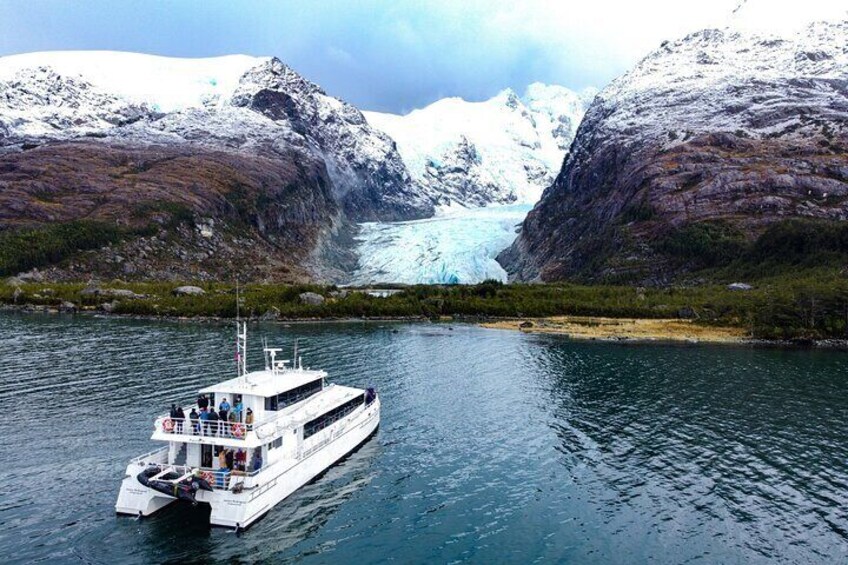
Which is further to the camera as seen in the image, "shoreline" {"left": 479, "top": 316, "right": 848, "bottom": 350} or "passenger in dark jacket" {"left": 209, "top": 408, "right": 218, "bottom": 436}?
"shoreline" {"left": 479, "top": 316, "right": 848, "bottom": 350}

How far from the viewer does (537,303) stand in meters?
148

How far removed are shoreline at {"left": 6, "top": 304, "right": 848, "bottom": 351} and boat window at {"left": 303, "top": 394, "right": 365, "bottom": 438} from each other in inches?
2585

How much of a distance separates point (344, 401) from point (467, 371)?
33817mm

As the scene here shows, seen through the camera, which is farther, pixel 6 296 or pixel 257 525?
pixel 6 296

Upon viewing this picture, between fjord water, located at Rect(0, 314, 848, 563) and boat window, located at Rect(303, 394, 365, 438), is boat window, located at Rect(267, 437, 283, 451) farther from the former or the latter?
fjord water, located at Rect(0, 314, 848, 563)

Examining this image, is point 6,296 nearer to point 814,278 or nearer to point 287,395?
point 287,395

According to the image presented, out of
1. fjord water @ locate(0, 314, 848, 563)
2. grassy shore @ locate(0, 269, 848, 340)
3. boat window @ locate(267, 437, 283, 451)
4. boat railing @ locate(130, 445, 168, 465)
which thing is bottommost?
fjord water @ locate(0, 314, 848, 563)

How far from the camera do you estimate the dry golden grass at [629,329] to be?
370 feet

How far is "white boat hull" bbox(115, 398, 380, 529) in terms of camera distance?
36.5 meters

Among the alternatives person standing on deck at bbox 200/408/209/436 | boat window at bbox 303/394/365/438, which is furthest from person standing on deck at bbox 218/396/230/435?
boat window at bbox 303/394/365/438

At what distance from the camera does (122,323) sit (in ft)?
394

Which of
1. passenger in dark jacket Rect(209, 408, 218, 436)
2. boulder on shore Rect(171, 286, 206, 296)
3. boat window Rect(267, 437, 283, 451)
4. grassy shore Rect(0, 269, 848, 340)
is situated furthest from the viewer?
boulder on shore Rect(171, 286, 206, 296)

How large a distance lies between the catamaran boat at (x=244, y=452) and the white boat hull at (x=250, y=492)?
0.05 meters

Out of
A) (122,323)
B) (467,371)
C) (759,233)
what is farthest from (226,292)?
(759,233)
